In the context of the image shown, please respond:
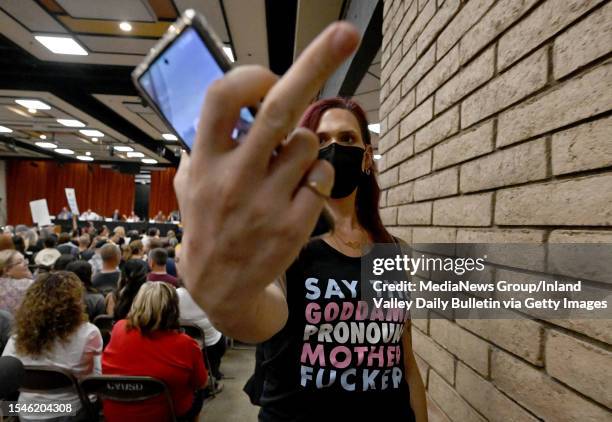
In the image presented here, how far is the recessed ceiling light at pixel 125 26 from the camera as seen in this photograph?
15.5 feet

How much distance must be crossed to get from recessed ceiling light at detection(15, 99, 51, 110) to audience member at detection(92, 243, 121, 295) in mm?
5621

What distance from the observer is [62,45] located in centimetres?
552

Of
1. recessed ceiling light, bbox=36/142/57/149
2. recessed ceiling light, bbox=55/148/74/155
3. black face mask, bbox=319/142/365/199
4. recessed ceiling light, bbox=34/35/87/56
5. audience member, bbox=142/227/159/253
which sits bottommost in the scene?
audience member, bbox=142/227/159/253

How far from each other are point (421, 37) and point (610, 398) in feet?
4.26

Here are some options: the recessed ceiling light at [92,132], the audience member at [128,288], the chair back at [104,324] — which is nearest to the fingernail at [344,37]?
the audience member at [128,288]

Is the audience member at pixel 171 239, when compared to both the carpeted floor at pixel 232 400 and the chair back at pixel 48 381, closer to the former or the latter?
the carpeted floor at pixel 232 400

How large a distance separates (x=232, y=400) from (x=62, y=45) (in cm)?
544

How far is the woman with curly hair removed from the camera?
2195 mm

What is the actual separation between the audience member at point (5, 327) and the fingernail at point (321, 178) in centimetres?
304

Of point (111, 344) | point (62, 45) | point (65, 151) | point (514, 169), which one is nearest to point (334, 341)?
point (514, 169)

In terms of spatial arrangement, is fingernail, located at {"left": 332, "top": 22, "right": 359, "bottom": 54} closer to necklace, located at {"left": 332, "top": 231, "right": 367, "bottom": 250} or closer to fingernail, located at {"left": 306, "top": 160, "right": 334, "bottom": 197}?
fingernail, located at {"left": 306, "top": 160, "right": 334, "bottom": 197}

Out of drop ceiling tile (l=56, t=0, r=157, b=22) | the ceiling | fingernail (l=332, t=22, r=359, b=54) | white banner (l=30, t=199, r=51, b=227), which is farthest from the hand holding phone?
white banner (l=30, t=199, r=51, b=227)

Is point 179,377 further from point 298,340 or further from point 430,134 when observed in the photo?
point 430,134

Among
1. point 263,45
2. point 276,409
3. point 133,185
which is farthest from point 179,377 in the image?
point 133,185
